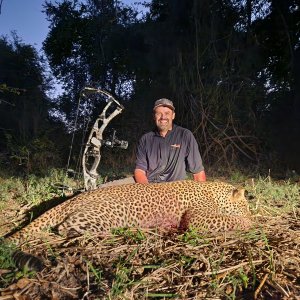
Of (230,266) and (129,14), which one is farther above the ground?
(129,14)

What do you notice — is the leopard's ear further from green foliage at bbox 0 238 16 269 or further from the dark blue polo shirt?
green foliage at bbox 0 238 16 269

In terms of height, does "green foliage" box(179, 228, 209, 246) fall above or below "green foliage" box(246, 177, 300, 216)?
below

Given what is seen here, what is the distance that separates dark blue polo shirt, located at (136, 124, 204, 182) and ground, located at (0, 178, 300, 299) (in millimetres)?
1474

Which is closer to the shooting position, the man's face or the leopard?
the leopard

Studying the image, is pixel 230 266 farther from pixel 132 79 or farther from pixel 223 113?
pixel 132 79

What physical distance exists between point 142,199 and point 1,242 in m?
1.24

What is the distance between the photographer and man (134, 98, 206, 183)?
14.0 feet

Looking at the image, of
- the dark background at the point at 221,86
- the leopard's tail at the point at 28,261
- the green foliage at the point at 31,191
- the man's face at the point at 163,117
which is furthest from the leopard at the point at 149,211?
the dark background at the point at 221,86

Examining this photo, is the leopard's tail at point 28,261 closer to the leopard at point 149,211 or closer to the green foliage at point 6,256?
the green foliage at point 6,256

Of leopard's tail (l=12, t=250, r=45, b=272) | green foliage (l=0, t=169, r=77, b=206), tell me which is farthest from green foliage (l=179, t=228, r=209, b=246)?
green foliage (l=0, t=169, r=77, b=206)

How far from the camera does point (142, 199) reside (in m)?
3.34

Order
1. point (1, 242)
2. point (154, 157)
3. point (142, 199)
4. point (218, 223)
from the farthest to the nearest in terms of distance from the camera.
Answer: point (154, 157), point (142, 199), point (218, 223), point (1, 242)

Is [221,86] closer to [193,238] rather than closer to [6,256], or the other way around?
[193,238]

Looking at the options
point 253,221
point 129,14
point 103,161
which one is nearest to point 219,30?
point 103,161
